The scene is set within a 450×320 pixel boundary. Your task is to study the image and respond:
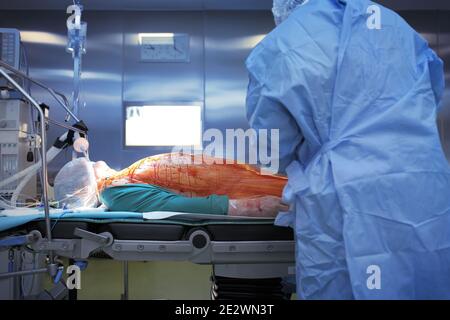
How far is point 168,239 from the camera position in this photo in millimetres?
1169

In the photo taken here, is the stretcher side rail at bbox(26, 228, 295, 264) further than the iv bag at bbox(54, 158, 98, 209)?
No

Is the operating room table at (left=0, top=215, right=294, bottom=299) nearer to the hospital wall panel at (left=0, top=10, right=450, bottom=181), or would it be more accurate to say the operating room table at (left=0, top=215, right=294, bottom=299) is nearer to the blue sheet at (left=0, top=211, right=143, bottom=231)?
the blue sheet at (left=0, top=211, right=143, bottom=231)

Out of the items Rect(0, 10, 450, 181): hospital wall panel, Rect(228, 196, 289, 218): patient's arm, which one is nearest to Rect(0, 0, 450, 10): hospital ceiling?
Rect(0, 10, 450, 181): hospital wall panel

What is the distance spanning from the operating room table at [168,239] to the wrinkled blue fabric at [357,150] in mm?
139

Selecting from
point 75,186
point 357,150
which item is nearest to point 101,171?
point 75,186

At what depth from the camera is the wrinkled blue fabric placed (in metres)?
0.93

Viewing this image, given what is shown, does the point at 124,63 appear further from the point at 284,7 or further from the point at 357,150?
the point at 357,150

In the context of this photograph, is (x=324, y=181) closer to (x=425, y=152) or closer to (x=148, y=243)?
(x=425, y=152)

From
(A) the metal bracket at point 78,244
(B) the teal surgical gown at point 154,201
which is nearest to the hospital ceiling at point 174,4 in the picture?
(B) the teal surgical gown at point 154,201

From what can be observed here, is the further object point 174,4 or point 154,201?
point 174,4

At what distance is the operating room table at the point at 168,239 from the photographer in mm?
1161

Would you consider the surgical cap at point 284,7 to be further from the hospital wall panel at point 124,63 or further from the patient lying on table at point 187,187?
the hospital wall panel at point 124,63

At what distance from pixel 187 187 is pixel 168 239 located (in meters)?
0.34

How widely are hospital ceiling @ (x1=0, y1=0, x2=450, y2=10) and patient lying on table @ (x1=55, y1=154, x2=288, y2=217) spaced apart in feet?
6.94
